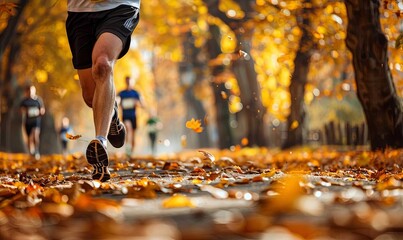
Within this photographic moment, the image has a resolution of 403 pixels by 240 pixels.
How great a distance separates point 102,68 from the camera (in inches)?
243

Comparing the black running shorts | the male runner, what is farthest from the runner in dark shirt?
the black running shorts

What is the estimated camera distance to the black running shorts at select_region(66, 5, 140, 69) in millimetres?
6406

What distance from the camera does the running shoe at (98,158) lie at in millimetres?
5840

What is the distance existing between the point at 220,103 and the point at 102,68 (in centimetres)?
1728

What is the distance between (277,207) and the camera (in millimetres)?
3602

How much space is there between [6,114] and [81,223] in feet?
72.1

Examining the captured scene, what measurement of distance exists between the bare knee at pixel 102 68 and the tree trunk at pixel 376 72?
211 inches

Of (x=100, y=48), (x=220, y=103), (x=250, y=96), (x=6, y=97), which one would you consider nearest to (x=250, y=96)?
(x=250, y=96)

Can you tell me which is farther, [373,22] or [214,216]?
[373,22]

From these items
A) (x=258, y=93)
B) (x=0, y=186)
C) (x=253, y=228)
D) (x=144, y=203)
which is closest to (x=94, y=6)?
(x=0, y=186)

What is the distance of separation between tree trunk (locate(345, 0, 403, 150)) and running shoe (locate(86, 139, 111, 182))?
572cm

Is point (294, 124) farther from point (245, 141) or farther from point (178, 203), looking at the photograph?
point (178, 203)

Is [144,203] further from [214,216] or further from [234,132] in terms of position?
[234,132]

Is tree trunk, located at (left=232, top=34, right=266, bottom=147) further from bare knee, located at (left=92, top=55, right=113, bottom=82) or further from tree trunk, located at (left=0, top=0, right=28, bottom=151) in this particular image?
bare knee, located at (left=92, top=55, right=113, bottom=82)
